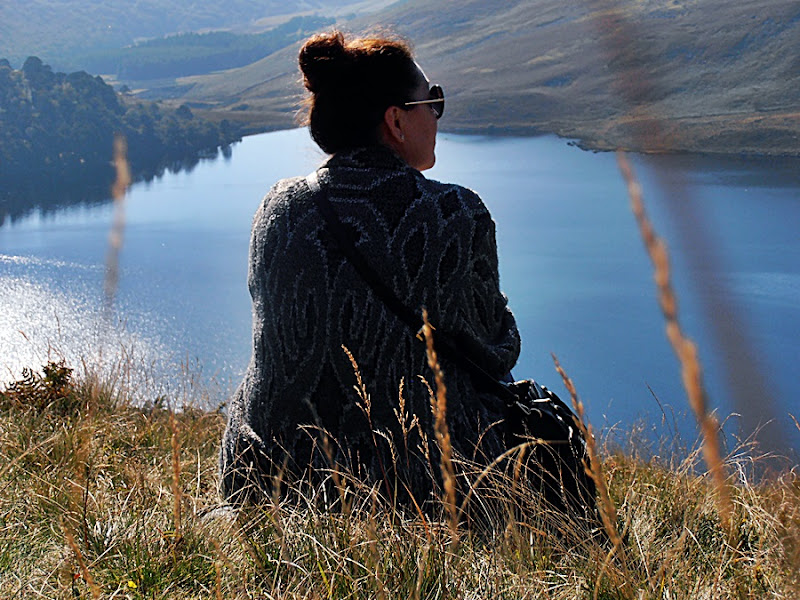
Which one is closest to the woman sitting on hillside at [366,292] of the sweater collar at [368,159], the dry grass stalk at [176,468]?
the sweater collar at [368,159]

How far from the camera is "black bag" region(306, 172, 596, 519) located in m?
1.38

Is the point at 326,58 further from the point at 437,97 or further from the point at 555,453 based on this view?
the point at 555,453

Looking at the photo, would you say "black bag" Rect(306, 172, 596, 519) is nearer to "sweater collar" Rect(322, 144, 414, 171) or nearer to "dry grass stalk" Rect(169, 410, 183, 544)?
"sweater collar" Rect(322, 144, 414, 171)

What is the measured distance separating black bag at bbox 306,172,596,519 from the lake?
1.17 ft

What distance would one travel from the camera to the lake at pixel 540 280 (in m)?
0.36

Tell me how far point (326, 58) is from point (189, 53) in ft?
121

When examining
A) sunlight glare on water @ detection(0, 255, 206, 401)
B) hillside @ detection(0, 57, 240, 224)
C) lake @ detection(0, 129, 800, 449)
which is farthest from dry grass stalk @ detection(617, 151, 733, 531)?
hillside @ detection(0, 57, 240, 224)

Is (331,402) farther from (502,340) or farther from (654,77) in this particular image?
(654,77)

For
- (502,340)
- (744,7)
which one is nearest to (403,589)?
(502,340)

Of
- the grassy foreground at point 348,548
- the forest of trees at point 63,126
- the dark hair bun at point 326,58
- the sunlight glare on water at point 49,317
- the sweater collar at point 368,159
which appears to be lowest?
the sunlight glare on water at point 49,317

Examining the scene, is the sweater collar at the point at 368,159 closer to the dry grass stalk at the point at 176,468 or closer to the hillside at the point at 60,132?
the dry grass stalk at the point at 176,468

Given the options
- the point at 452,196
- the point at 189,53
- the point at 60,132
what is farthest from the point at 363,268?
the point at 189,53

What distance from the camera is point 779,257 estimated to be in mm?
10883

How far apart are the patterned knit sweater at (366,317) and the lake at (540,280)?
0.28m
